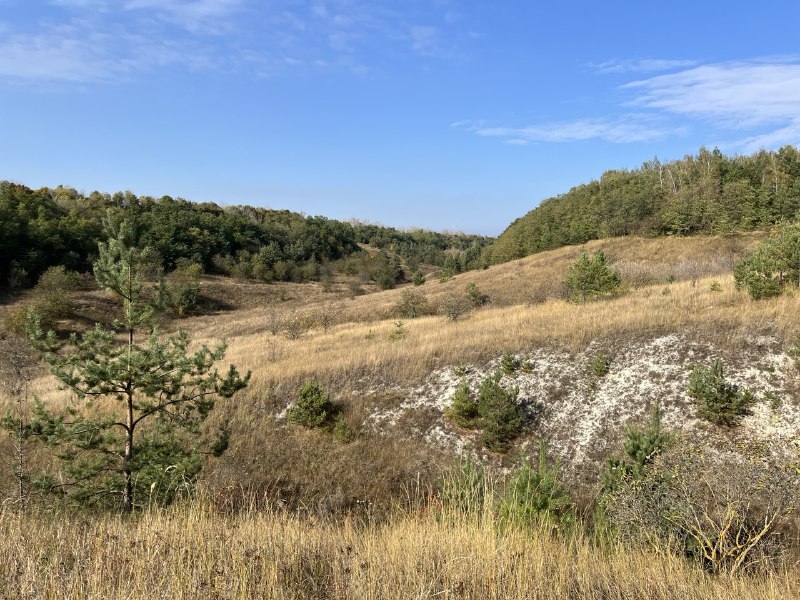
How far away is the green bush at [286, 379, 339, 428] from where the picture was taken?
11617mm

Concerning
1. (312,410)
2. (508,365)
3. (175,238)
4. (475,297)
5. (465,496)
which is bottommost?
(312,410)

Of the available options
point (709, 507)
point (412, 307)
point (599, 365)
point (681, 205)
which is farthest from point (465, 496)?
point (681, 205)

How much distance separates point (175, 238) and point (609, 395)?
5287 cm

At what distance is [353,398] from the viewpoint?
42.5ft

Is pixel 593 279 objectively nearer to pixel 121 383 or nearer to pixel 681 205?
pixel 121 383

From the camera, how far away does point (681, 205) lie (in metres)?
48.9

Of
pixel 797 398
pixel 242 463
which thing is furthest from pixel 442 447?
pixel 797 398

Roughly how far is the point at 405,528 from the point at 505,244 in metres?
65.0

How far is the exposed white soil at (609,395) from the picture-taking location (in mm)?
9586

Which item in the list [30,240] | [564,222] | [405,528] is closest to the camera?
[405,528]

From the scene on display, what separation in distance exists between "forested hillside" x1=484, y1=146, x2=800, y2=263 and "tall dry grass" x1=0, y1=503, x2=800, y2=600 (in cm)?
4013

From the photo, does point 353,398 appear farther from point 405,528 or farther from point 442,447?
point 405,528

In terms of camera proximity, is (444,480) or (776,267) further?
(776,267)

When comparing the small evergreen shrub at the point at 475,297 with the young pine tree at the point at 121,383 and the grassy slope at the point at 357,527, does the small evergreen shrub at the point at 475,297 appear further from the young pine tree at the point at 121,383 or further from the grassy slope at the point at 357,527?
the young pine tree at the point at 121,383
